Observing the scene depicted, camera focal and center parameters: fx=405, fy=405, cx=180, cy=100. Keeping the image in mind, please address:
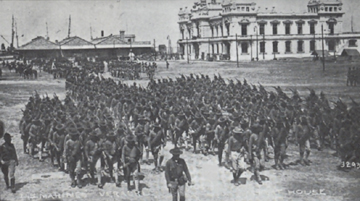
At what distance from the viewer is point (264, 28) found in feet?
189

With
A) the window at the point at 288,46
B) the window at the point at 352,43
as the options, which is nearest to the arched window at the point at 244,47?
the window at the point at 288,46

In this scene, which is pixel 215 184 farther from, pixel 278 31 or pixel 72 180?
pixel 278 31

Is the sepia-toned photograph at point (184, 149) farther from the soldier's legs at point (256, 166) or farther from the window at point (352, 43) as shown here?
the window at point (352, 43)

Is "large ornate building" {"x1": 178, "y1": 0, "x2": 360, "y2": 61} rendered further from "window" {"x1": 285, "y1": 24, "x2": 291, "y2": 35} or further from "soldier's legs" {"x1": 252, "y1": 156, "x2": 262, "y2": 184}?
"soldier's legs" {"x1": 252, "y1": 156, "x2": 262, "y2": 184}

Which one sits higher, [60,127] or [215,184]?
[60,127]

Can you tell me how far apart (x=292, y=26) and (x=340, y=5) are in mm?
6923

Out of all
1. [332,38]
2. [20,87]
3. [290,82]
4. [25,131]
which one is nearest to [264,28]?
[332,38]

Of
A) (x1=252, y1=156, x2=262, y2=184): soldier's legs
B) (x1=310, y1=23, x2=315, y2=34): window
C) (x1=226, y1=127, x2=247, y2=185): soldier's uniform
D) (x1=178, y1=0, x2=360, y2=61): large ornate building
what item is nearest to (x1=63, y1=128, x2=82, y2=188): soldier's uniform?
(x1=226, y1=127, x2=247, y2=185): soldier's uniform

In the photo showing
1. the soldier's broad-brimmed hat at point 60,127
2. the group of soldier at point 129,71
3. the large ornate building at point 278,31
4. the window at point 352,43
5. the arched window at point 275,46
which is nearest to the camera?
the soldier's broad-brimmed hat at point 60,127

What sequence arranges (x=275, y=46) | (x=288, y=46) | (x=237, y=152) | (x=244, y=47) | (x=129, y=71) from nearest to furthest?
(x=237, y=152), (x=129, y=71), (x=244, y=47), (x=275, y=46), (x=288, y=46)

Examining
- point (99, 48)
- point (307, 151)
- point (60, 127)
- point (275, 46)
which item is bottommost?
point (307, 151)

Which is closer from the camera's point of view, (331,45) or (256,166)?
(256,166)

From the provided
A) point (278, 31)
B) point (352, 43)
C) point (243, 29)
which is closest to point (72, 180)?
point (243, 29)

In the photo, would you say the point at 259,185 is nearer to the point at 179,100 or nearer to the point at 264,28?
the point at 179,100
